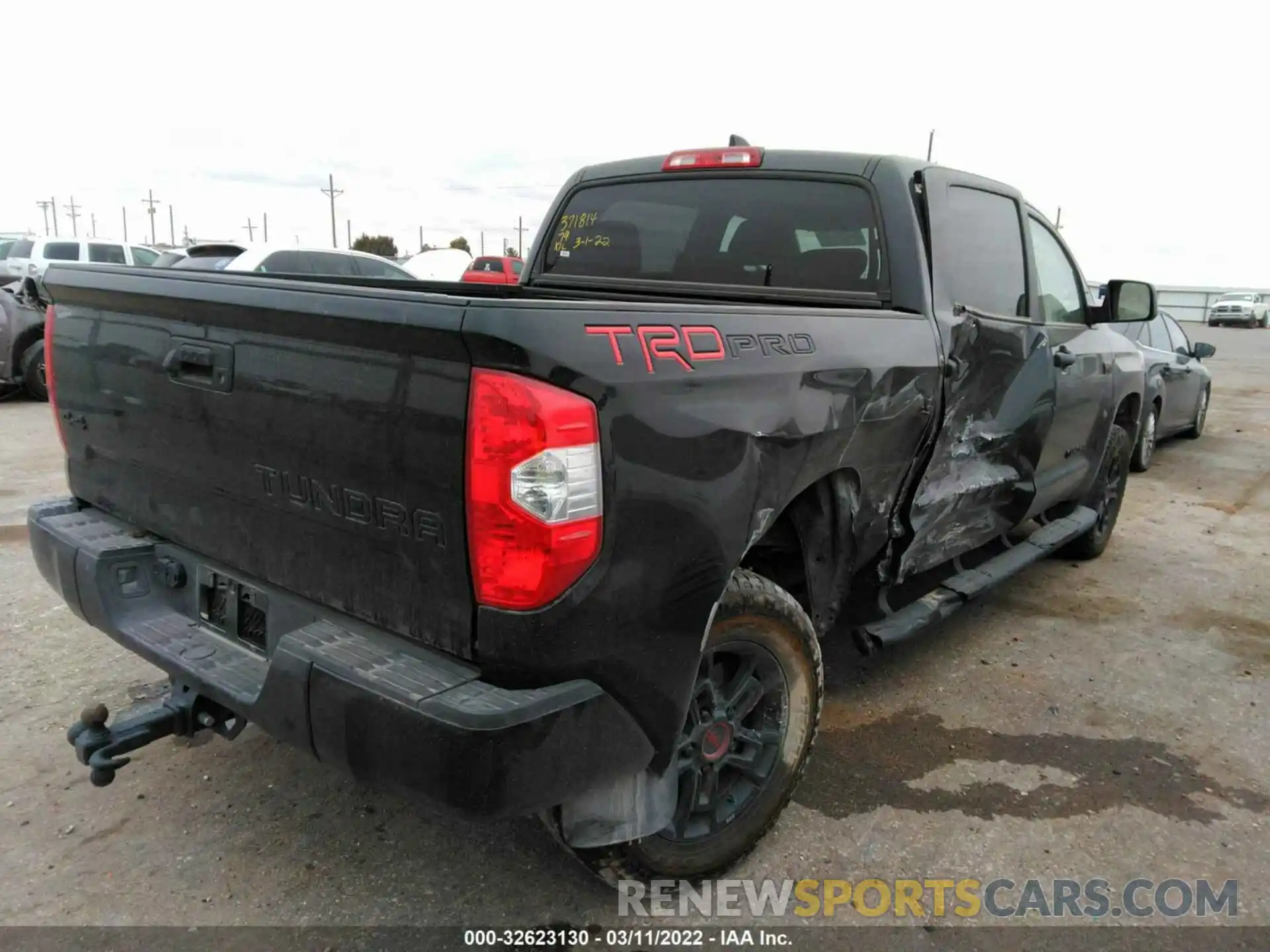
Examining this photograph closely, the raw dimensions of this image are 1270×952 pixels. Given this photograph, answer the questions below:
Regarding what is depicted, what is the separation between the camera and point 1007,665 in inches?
161

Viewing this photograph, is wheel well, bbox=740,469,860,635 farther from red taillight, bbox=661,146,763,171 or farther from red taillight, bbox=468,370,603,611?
red taillight, bbox=661,146,763,171

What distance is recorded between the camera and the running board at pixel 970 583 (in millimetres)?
3256

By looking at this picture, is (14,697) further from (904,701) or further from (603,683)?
(904,701)

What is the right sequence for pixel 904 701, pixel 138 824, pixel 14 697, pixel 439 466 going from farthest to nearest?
pixel 904 701 < pixel 14 697 < pixel 138 824 < pixel 439 466

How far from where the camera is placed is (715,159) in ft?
12.1

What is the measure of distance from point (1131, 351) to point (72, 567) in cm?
520

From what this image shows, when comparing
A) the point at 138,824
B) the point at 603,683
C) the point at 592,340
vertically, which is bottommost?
the point at 138,824

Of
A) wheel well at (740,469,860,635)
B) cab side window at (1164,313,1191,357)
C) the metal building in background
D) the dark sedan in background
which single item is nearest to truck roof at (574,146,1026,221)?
wheel well at (740,469,860,635)

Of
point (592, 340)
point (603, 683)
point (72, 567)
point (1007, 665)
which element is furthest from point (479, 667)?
point (1007, 665)

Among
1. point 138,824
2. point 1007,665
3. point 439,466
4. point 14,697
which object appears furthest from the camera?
point 1007,665

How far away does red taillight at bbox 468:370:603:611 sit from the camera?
1.74m

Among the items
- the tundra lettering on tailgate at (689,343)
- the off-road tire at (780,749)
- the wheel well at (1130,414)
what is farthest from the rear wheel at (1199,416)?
the tundra lettering on tailgate at (689,343)

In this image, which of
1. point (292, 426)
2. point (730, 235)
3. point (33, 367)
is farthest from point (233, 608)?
point (33, 367)

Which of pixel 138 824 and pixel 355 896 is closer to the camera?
pixel 355 896
